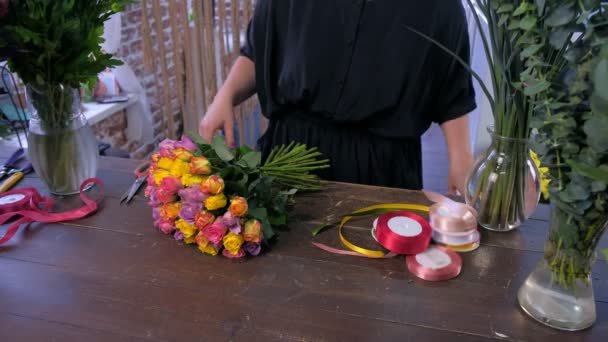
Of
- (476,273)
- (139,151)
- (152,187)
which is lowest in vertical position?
(139,151)

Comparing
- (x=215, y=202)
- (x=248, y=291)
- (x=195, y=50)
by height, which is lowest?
(x=248, y=291)

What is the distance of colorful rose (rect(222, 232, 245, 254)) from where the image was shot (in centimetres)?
83

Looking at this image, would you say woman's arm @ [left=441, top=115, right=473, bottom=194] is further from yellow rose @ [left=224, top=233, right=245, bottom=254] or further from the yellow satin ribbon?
yellow rose @ [left=224, top=233, right=245, bottom=254]

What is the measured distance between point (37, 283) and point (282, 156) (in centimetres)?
52

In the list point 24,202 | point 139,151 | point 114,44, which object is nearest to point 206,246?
point 24,202

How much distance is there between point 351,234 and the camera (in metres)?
0.94

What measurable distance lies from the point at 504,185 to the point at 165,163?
61 cm

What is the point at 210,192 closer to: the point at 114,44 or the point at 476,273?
the point at 476,273

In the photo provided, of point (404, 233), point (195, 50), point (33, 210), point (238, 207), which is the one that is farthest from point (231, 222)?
point (195, 50)

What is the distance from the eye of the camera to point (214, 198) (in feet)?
2.78

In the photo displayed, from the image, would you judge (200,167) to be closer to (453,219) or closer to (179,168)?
(179,168)

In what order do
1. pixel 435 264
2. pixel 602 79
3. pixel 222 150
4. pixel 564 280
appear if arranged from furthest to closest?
pixel 222 150 < pixel 435 264 < pixel 564 280 < pixel 602 79

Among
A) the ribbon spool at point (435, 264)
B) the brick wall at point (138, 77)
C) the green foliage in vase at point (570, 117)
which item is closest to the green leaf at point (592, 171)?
the green foliage in vase at point (570, 117)

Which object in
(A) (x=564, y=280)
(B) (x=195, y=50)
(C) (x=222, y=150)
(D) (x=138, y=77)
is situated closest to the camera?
(A) (x=564, y=280)
